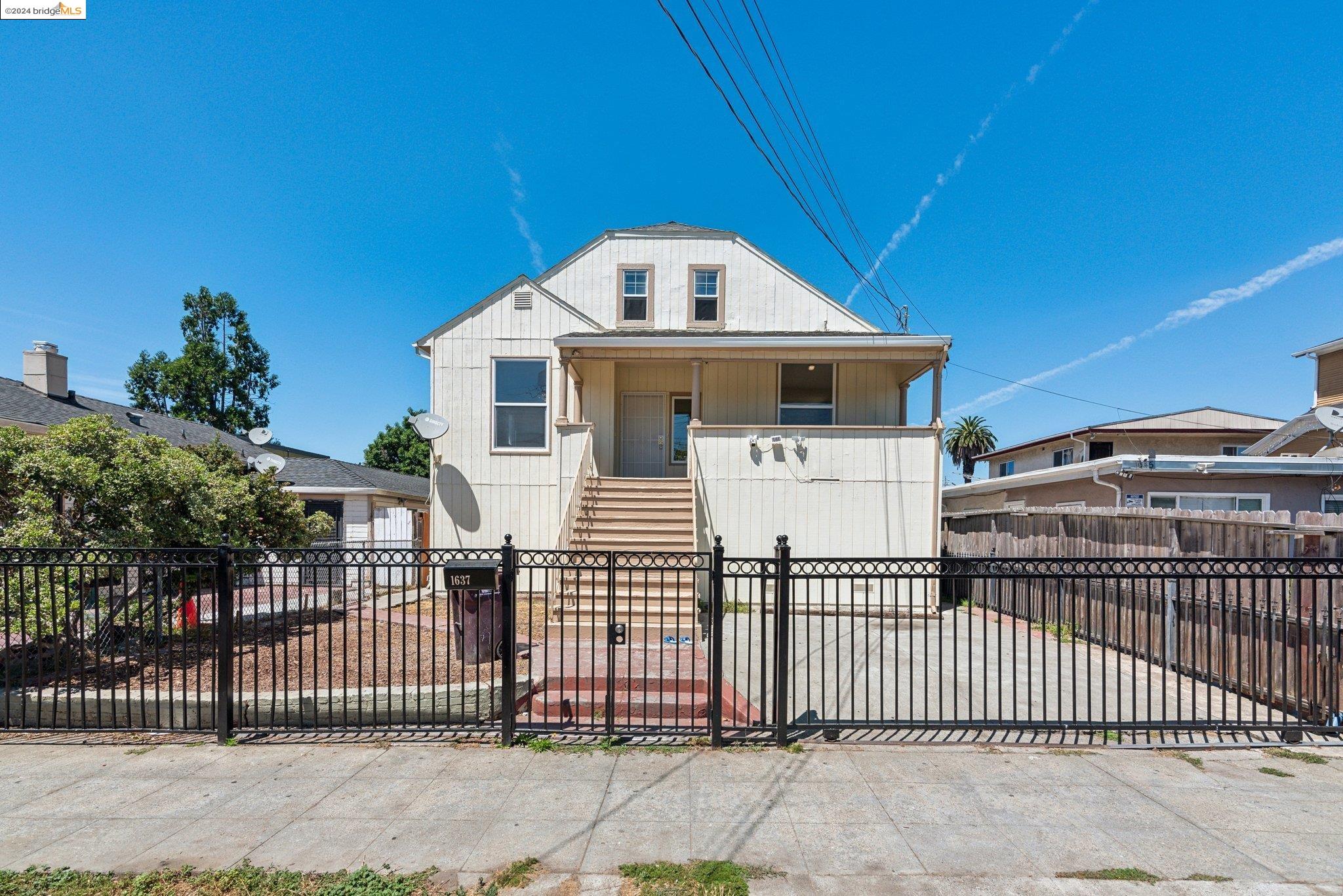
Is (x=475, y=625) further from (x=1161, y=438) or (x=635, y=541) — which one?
(x=1161, y=438)

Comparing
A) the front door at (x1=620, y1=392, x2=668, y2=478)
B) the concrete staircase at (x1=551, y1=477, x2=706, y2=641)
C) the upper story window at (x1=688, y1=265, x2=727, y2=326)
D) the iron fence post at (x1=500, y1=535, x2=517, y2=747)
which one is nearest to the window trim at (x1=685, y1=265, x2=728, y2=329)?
the upper story window at (x1=688, y1=265, x2=727, y2=326)

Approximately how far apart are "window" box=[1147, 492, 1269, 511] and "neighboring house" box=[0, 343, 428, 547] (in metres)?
15.6

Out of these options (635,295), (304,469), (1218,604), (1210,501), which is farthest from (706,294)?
(304,469)

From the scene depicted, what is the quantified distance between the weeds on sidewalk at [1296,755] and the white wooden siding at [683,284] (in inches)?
401

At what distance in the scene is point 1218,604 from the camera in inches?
256

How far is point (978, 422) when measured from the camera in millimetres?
51688

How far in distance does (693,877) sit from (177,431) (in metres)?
21.5

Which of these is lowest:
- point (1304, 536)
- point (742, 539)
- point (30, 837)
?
point (30, 837)

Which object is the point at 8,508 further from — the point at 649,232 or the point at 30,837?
the point at 649,232

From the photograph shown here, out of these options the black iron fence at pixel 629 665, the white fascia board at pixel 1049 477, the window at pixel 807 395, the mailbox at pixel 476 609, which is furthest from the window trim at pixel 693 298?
the mailbox at pixel 476 609

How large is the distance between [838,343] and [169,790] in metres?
10.5

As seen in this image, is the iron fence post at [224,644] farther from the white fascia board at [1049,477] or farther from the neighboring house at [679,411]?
the white fascia board at [1049,477]

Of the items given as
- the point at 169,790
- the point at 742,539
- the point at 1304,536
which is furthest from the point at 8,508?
the point at 1304,536

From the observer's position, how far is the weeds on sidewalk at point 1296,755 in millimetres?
4586
